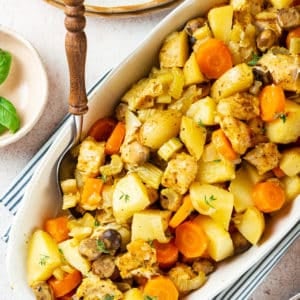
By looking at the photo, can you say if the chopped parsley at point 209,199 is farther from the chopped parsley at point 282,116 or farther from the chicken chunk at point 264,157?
the chopped parsley at point 282,116

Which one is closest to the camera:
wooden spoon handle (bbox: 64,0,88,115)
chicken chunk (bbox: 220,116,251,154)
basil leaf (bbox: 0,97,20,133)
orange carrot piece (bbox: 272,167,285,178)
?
wooden spoon handle (bbox: 64,0,88,115)

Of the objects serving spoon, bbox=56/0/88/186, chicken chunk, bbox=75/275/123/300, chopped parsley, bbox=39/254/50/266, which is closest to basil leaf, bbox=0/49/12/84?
serving spoon, bbox=56/0/88/186

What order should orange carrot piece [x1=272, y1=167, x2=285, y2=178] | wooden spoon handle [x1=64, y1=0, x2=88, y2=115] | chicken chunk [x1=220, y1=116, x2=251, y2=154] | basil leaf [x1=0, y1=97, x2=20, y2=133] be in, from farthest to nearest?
basil leaf [x1=0, y1=97, x2=20, y2=133]
orange carrot piece [x1=272, y1=167, x2=285, y2=178]
chicken chunk [x1=220, y1=116, x2=251, y2=154]
wooden spoon handle [x1=64, y1=0, x2=88, y2=115]

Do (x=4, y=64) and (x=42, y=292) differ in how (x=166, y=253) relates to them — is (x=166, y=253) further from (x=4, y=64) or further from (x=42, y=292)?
(x=4, y=64)

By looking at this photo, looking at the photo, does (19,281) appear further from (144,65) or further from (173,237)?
(144,65)

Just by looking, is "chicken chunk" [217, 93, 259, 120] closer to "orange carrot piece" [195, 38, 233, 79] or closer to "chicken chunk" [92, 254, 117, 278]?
"orange carrot piece" [195, 38, 233, 79]

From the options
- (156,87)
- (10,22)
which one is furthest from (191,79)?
(10,22)
